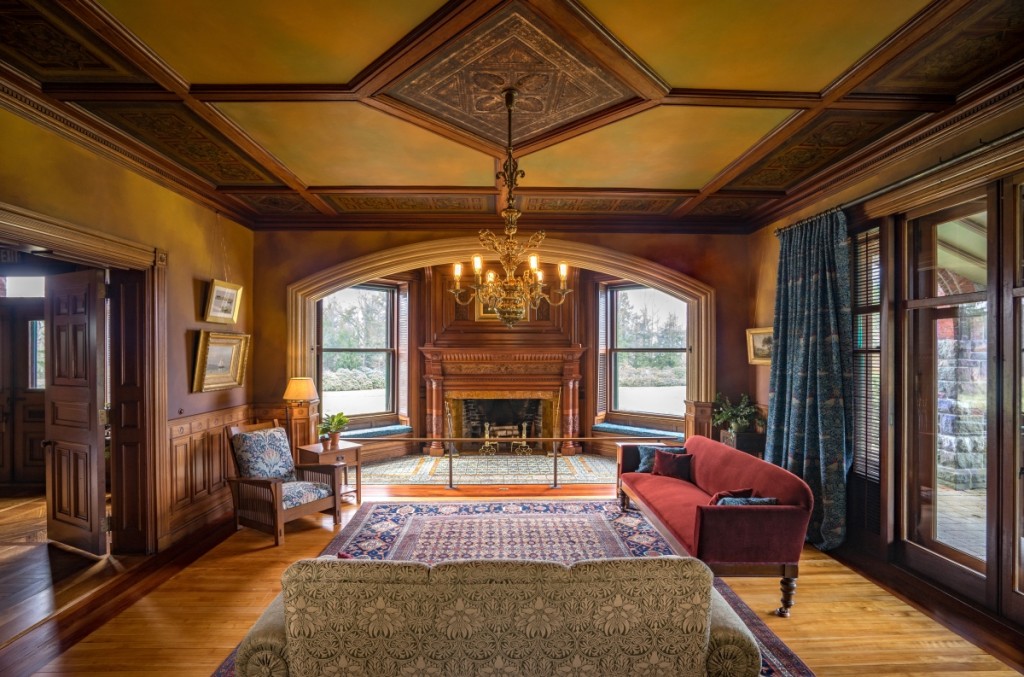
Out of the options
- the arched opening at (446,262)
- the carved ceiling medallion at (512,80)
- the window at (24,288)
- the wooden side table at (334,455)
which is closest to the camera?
the carved ceiling medallion at (512,80)

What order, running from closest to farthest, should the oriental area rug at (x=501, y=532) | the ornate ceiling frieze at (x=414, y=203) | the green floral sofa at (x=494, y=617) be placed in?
the green floral sofa at (x=494, y=617), the oriental area rug at (x=501, y=532), the ornate ceiling frieze at (x=414, y=203)

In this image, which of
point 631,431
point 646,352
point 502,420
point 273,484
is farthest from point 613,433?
point 273,484

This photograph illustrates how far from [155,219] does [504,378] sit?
4.91m

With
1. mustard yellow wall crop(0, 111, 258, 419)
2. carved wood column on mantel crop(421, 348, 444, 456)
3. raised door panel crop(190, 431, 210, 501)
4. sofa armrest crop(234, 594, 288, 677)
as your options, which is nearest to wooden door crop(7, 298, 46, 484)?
mustard yellow wall crop(0, 111, 258, 419)

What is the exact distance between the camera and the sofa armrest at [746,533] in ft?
9.84

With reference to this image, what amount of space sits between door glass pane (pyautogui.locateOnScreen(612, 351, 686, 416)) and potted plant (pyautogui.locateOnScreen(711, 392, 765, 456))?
208 cm

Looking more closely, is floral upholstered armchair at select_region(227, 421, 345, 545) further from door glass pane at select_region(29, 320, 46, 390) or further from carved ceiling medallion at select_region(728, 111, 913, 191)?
carved ceiling medallion at select_region(728, 111, 913, 191)

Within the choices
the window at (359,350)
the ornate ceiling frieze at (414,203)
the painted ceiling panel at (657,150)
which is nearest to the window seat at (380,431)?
the window at (359,350)

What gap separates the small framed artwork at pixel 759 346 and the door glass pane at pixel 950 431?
1.47 m

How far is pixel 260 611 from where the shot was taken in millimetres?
3053

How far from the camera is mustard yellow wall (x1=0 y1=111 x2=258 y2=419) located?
2906 millimetres

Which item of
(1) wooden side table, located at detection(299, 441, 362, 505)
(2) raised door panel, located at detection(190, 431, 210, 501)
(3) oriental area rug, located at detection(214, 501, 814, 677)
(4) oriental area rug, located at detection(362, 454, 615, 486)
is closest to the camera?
(3) oriental area rug, located at detection(214, 501, 814, 677)

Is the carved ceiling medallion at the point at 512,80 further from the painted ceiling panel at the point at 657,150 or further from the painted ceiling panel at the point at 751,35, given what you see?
the painted ceiling panel at the point at 657,150

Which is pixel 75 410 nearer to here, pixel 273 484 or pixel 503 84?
pixel 273 484
